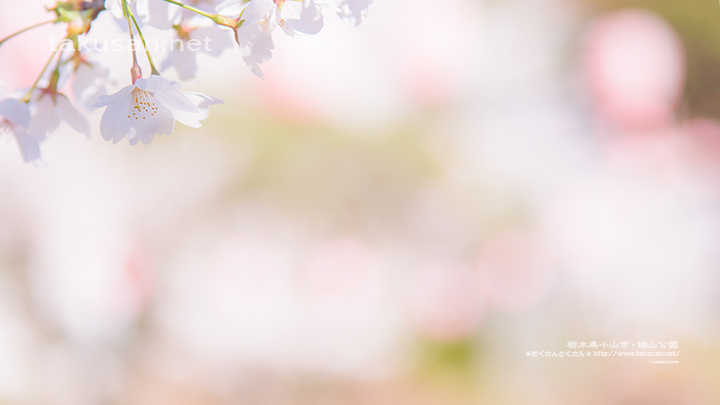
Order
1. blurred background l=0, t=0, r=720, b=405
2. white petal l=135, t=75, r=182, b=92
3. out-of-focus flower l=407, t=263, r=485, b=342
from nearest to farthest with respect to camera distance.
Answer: white petal l=135, t=75, r=182, b=92 < blurred background l=0, t=0, r=720, b=405 < out-of-focus flower l=407, t=263, r=485, b=342

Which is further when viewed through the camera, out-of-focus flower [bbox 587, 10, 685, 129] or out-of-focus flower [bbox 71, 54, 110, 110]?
out-of-focus flower [bbox 587, 10, 685, 129]

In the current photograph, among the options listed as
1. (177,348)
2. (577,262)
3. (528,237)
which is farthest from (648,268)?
(177,348)

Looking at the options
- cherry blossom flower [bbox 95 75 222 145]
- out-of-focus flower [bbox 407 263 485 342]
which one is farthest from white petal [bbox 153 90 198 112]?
out-of-focus flower [bbox 407 263 485 342]

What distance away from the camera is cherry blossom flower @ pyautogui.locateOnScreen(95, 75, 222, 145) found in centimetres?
17

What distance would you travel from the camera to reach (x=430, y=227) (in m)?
1.27

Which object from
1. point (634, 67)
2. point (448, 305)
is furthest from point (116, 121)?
point (634, 67)

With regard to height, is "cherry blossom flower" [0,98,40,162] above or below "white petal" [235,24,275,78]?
below

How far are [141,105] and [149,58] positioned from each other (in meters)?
0.02

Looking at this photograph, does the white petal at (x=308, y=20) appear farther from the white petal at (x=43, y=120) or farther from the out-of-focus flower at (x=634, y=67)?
the out-of-focus flower at (x=634, y=67)

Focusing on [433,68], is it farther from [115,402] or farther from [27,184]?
[115,402]

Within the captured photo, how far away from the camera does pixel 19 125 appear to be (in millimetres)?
193

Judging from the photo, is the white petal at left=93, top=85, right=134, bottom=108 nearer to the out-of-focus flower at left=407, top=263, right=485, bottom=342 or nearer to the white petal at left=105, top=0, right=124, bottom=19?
the white petal at left=105, top=0, right=124, bottom=19

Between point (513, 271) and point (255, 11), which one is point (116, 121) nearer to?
point (255, 11)

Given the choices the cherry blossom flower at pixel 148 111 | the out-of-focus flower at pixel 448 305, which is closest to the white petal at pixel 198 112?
the cherry blossom flower at pixel 148 111
